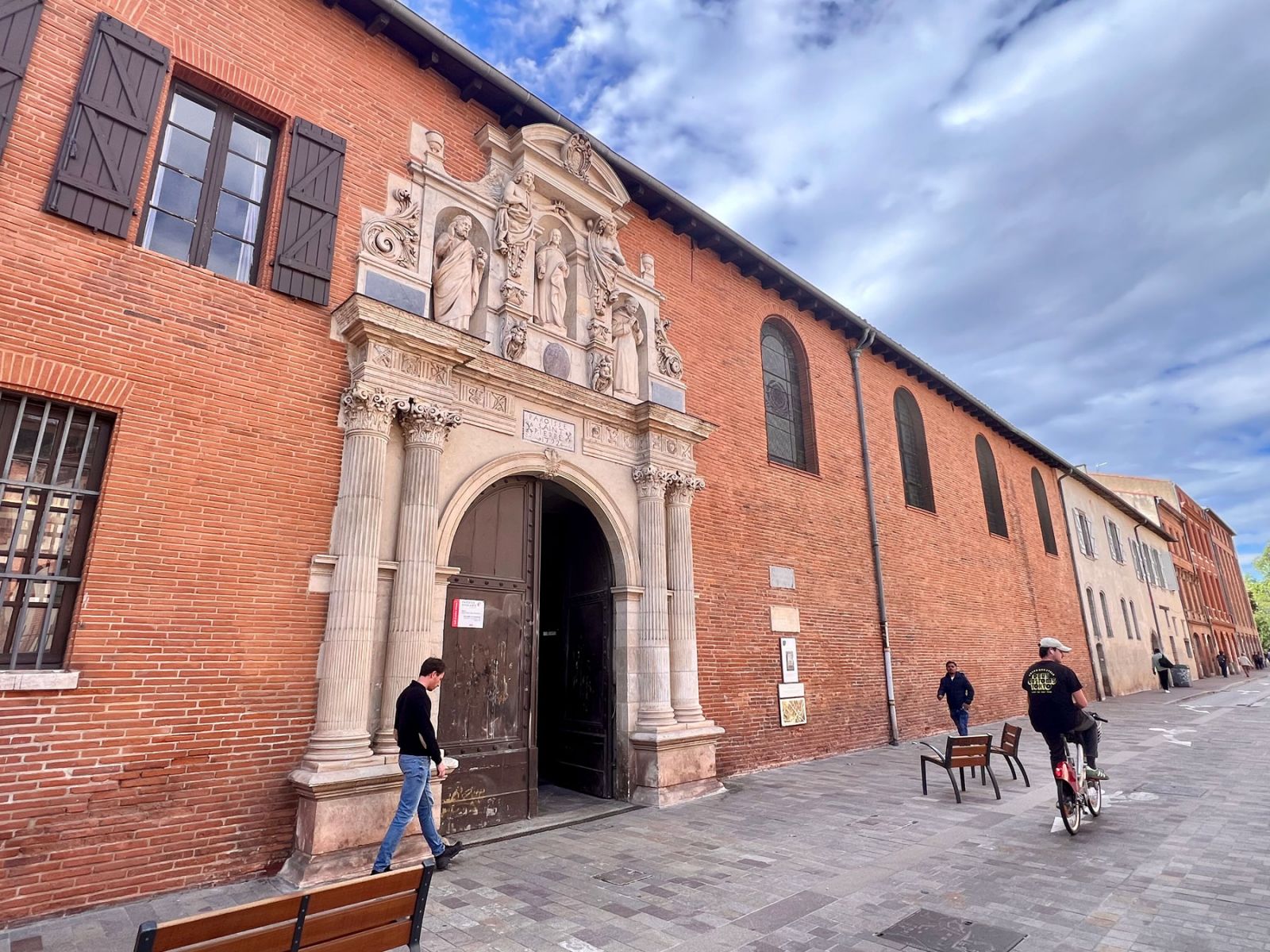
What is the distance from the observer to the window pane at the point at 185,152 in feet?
20.2

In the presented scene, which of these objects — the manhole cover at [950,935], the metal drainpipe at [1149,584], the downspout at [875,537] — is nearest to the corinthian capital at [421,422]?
the manhole cover at [950,935]

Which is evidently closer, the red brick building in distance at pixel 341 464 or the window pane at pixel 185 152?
the red brick building in distance at pixel 341 464

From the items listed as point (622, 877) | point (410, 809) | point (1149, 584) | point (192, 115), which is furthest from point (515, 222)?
point (1149, 584)

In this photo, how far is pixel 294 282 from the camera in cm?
638

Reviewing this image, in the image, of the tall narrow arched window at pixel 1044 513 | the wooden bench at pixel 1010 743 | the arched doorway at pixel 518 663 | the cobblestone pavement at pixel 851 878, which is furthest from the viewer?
the tall narrow arched window at pixel 1044 513

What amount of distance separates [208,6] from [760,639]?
1007cm

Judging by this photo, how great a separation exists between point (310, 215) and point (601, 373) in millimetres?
3739

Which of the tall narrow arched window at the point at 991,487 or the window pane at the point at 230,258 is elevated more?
the tall narrow arched window at the point at 991,487

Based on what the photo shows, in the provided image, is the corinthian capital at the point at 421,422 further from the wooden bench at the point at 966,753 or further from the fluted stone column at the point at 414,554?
the wooden bench at the point at 966,753

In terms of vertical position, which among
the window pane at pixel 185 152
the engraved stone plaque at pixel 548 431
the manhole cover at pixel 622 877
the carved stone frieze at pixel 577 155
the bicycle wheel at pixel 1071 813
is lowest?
the manhole cover at pixel 622 877

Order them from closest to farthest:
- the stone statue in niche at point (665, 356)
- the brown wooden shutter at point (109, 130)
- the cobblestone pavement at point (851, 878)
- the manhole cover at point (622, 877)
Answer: the cobblestone pavement at point (851, 878)
the manhole cover at point (622, 877)
the brown wooden shutter at point (109, 130)
the stone statue in niche at point (665, 356)

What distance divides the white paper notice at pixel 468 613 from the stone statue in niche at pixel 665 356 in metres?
4.63

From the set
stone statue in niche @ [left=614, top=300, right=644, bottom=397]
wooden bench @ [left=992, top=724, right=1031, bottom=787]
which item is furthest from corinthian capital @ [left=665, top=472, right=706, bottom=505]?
wooden bench @ [left=992, top=724, right=1031, bottom=787]

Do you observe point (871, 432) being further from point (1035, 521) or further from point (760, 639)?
point (1035, 521)
